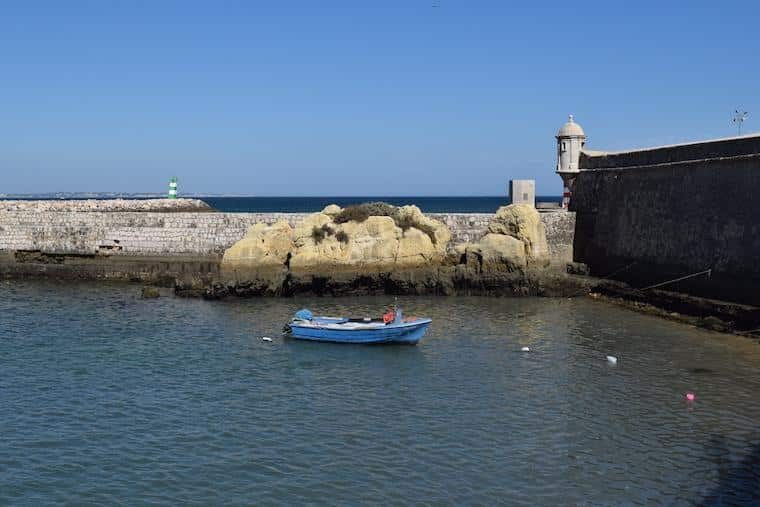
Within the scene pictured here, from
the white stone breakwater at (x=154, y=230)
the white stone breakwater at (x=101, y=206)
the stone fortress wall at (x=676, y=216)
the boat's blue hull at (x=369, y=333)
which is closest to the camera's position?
the boat's blue hull at (x=369, y=333)

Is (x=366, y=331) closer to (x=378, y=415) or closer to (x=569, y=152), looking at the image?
(x=378, y=415)

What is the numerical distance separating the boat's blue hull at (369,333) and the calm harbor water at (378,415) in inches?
12.8

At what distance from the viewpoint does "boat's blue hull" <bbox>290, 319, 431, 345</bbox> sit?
19766 mm

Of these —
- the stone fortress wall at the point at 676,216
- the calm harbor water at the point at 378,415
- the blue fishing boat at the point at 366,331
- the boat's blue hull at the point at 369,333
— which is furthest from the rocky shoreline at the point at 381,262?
the boat's blue hull at the point at 369,333

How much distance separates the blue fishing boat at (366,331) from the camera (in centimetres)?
1980

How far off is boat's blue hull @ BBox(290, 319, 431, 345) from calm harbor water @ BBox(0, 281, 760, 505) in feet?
1.07

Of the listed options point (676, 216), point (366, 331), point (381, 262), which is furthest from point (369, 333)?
point (676, 216)

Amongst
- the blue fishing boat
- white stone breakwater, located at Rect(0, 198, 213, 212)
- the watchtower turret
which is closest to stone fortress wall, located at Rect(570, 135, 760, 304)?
the watchtower turret

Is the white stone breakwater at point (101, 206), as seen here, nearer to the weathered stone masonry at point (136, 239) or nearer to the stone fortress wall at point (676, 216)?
the weathered stone masonry at point (136, 239)

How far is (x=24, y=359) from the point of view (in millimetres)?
18141

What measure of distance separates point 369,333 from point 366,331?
10 centimetres

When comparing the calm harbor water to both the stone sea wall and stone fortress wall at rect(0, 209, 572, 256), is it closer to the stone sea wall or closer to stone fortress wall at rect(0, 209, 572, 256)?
the stone sea wall

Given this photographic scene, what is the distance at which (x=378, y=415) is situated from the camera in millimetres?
14148

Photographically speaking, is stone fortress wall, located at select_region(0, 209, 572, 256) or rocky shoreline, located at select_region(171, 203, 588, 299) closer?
rocky shoreline, located at select_region(171, 203, 588, 299)
